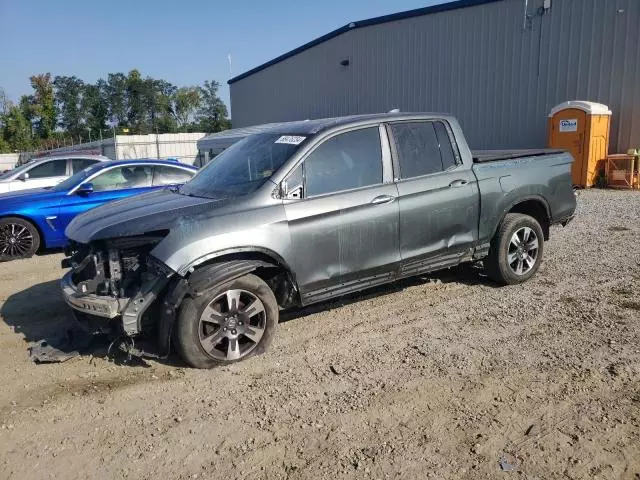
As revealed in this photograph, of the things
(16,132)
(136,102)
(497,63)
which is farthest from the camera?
(136,102)

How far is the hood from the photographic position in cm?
404

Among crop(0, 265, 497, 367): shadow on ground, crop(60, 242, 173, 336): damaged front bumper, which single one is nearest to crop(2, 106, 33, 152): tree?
crop(0, 265, 497, 367): shadow on ground

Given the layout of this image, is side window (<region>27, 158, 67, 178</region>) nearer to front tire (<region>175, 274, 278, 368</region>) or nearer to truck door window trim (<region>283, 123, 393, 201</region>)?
truck door window trim (<region>283, 123, 393, 201</region>)

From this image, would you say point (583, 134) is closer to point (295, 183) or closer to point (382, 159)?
point (382, 159)

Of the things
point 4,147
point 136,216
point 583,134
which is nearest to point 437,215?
point 136,216

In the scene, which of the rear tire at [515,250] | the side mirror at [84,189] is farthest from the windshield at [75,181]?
the rear tire at [515,250]

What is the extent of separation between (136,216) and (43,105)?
59.4m

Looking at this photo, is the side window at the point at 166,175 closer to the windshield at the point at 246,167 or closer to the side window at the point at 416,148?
the windshield at the point at 246,167

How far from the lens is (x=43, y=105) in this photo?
55.3 meters

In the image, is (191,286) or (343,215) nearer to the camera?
(191,286)

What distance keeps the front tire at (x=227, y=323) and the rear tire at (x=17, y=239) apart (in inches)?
225

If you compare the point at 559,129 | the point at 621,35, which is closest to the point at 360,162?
the point at 559,129

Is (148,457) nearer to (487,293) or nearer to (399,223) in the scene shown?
(399,223)

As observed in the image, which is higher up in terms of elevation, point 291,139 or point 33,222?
point 291,139
